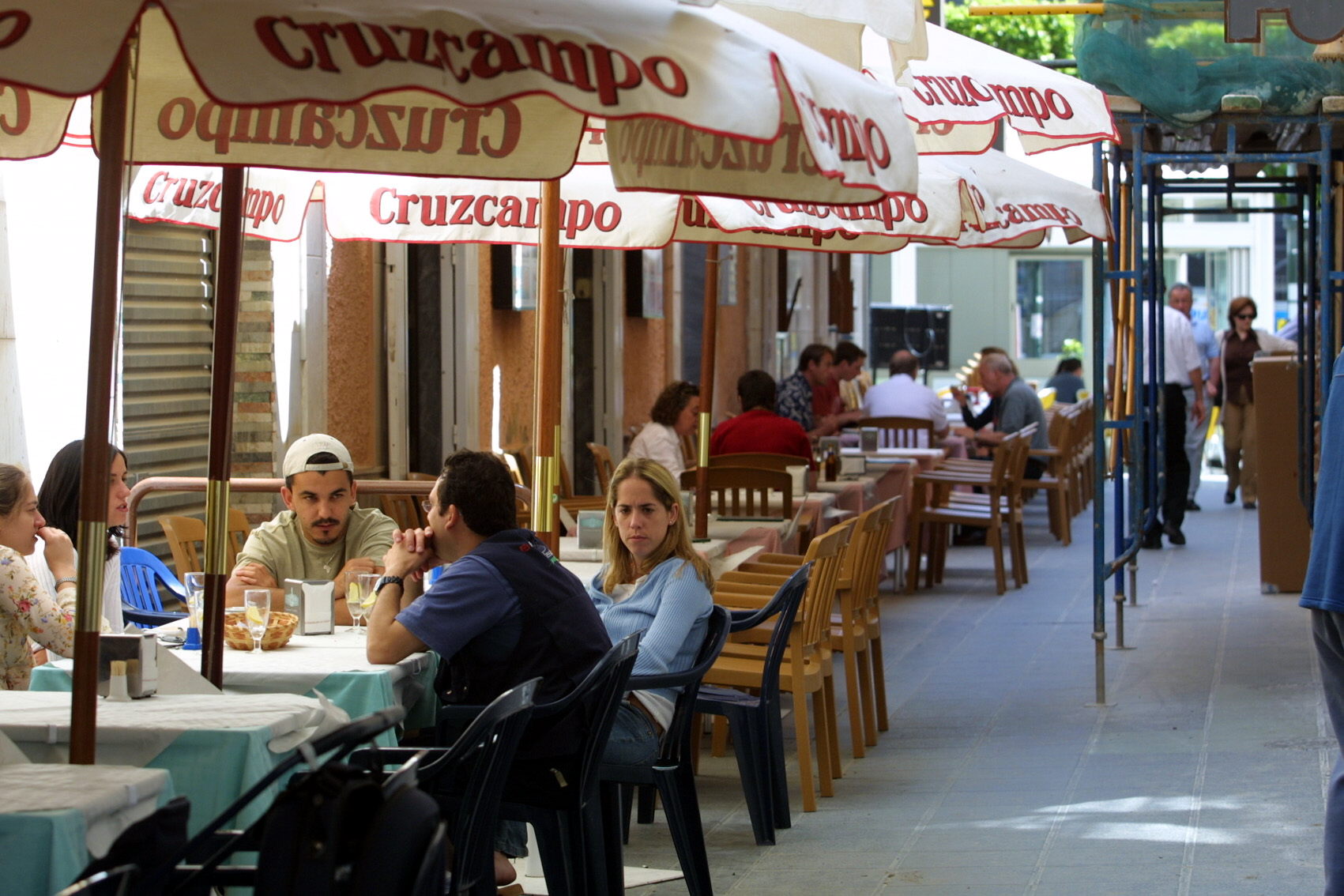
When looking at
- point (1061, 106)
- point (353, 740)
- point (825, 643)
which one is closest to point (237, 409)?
point (825, 643)

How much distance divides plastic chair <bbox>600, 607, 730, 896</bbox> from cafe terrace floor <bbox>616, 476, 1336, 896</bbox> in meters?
0.39

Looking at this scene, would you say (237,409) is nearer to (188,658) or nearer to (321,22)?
(188,658)

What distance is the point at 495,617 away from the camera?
430 cm

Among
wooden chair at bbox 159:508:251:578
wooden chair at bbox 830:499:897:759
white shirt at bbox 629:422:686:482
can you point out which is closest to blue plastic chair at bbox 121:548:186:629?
wooden chair at bbox 159:508:251:578

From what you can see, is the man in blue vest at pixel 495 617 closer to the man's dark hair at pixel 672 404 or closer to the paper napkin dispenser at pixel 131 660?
the paper napkin dispenser at pixel 131 660

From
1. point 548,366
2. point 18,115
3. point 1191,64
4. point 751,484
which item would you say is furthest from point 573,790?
point 1191,64

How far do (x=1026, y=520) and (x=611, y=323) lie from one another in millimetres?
4641

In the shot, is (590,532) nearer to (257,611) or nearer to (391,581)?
(391,581)

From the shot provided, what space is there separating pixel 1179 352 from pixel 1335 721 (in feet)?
33.1

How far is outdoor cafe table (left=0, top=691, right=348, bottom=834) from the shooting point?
3.43 m

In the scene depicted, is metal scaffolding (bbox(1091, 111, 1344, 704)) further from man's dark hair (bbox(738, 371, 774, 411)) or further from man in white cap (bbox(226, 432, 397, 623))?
man in white cap (bbox(226, 432, 397, 623))

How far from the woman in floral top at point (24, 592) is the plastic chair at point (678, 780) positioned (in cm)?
137

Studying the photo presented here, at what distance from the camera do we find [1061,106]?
6945 mm

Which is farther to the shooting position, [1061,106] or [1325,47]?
[1325,47]
